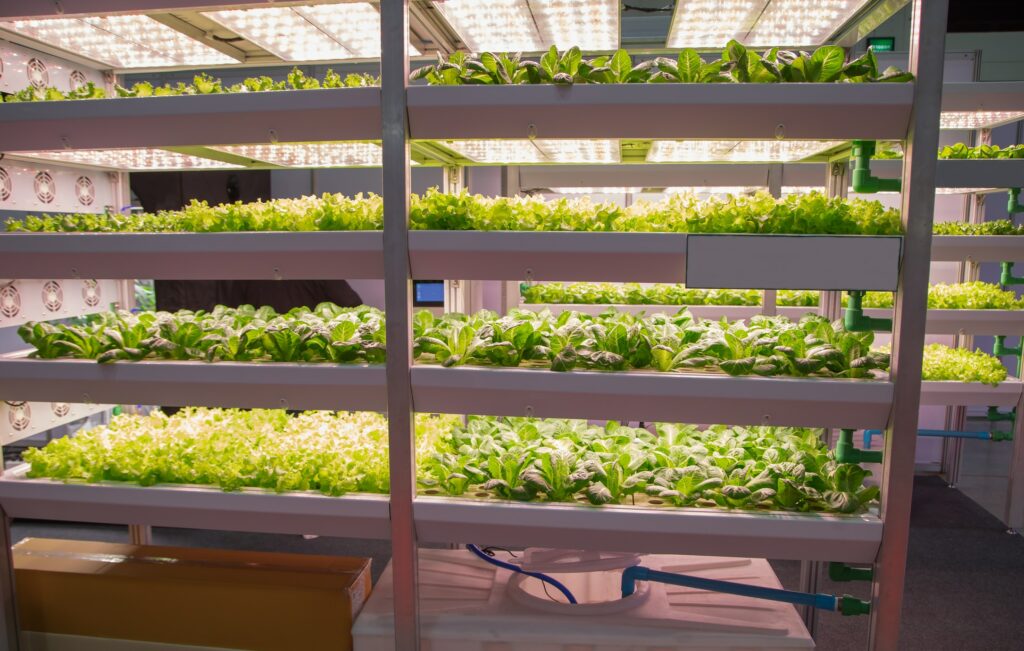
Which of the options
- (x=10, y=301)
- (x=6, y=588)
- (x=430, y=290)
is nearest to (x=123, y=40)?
(x=10, y=301)

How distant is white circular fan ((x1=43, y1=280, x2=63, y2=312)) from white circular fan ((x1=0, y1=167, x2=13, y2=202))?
1.64 ft

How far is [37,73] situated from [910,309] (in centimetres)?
403

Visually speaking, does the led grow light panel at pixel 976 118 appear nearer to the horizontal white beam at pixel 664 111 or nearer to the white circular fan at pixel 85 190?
the horizontal white beam at pixel 664 111

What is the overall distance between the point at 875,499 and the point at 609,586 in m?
1.14

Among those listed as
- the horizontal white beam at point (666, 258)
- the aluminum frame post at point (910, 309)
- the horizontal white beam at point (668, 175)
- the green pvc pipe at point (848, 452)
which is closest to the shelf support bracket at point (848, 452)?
the green pvc pipe at point (848, 452)

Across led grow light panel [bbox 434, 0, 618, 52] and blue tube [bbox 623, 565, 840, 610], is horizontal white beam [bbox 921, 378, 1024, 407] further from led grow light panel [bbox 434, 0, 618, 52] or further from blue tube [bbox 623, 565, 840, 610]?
led grow light panel [bbox 434, 0, 618, 52]

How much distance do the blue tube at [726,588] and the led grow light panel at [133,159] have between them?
2.73m

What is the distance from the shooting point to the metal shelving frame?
2410 mm

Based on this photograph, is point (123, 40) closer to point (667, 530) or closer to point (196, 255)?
point (196, 255)

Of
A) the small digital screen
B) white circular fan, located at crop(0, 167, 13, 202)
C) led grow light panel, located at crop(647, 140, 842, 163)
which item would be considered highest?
led grow light panel, located at crop(647, 140, 842, 163)

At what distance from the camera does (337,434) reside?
3.26 metres

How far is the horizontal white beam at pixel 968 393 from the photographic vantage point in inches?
198

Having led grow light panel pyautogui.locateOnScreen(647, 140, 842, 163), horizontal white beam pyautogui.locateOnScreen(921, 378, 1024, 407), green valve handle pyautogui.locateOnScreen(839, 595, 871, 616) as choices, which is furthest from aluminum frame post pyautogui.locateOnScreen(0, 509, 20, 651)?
horizontal white beam pyautogui.locateOnScreen(921, 378, 1024, 407)

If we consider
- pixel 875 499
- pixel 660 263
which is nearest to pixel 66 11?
pixel 660 263
